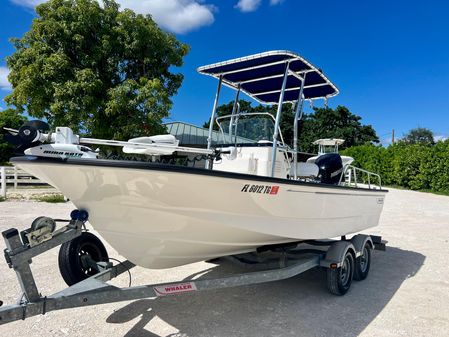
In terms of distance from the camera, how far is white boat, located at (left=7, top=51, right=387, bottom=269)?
8.68ft

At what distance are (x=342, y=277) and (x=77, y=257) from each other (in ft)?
9.65

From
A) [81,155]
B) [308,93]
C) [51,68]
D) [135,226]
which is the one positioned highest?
[51,68]

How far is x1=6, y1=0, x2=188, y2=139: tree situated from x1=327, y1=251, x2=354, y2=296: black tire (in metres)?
8.78

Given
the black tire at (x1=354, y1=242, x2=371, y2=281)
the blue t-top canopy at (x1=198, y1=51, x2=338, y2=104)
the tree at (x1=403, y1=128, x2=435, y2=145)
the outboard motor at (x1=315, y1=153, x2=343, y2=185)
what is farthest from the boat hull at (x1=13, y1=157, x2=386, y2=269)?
the tree at (x1=403, y1=128, x2=435, y2=145)

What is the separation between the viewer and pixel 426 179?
1991cm

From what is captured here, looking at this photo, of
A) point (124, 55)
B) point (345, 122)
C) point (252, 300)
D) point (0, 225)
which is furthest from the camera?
point (345, 122)

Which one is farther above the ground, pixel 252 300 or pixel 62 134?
pixel 62 134

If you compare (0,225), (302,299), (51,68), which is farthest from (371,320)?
(51,68)

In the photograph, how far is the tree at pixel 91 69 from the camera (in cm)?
1135

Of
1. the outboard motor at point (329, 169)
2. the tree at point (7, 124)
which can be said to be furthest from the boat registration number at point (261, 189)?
the tree at point (7, 124)

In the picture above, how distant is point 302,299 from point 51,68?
35.5 ft

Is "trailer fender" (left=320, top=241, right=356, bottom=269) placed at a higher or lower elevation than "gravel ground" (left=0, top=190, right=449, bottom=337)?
higher

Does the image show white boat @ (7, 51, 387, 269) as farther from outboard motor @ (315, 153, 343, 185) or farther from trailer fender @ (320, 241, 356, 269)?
trailer fender @ (320, 241, 356, 269)

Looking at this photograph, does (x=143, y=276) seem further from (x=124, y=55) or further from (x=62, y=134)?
(x=124, y=55)
